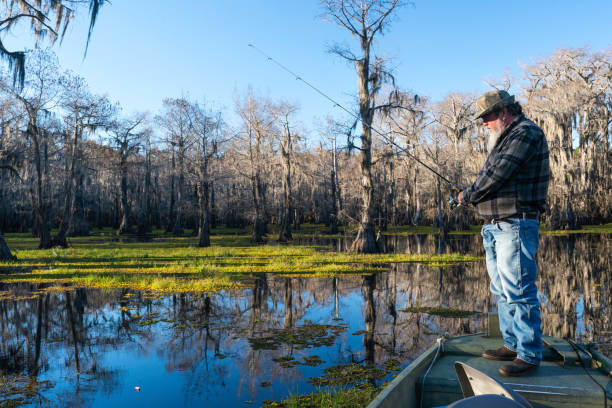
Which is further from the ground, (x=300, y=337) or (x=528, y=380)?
(x=528, y=380)

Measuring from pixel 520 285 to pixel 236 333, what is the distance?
4.70 metres

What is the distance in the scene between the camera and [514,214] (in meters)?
3.57

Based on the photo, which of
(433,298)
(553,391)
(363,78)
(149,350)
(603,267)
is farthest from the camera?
(363,78)

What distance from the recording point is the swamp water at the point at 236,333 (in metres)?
4.81

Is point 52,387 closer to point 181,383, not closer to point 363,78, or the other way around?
point 181,383

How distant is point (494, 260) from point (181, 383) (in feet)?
12.1

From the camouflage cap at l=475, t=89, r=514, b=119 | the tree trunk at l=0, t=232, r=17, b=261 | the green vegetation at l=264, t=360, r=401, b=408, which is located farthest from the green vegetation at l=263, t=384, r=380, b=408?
the tree trunk at l=0, t=232, r=17, b=261

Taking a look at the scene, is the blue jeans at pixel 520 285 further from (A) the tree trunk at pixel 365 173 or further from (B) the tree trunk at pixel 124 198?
(B) the tree trunk at pixel 124 198

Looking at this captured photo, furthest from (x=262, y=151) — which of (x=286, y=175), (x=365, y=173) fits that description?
(x=365, y=173)

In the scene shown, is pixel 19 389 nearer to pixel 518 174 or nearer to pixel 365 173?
pixel 518 174

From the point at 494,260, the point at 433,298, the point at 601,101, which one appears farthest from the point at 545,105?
the point at 494,260

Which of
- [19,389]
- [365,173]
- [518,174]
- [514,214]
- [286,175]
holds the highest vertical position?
[286,175]

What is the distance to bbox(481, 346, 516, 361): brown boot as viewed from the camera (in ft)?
11.4

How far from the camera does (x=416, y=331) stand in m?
6.84
